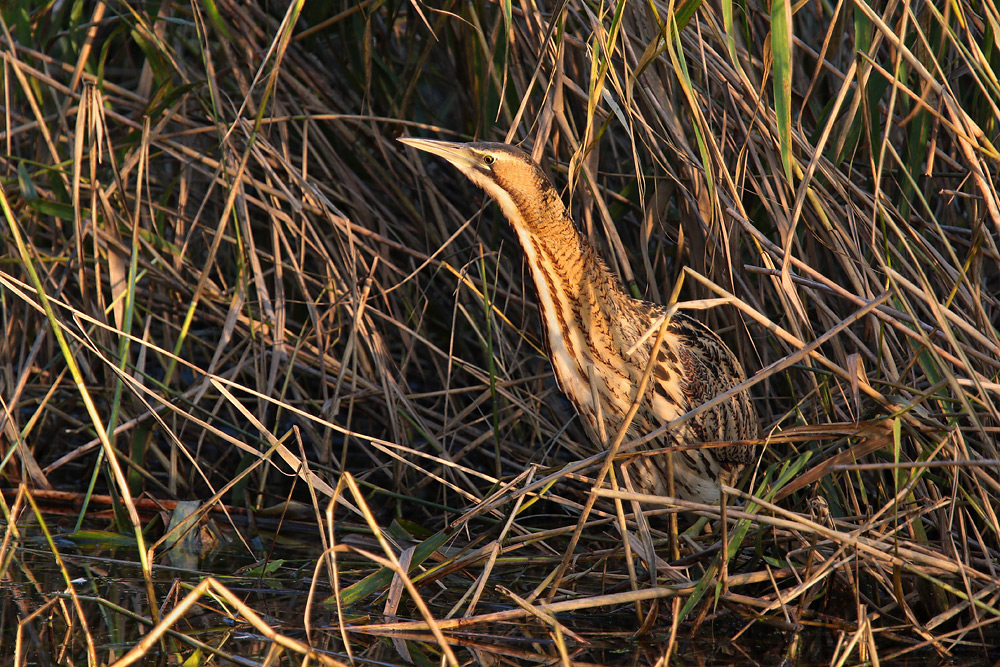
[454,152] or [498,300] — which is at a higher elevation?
[454,152]

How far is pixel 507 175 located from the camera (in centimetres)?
244

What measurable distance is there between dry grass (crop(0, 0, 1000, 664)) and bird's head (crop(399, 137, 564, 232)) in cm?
6

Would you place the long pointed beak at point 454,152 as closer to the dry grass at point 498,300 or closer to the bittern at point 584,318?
the bittern at point 584,318

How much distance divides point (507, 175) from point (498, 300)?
0.76 meters

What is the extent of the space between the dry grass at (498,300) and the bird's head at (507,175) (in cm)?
6

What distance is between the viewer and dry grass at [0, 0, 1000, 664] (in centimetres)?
192

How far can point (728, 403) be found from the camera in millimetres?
2658

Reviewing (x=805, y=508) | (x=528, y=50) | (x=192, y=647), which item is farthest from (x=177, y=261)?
(x=805, y=508)

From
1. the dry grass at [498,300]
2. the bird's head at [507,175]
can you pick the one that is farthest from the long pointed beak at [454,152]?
the dry grass at [498,300]

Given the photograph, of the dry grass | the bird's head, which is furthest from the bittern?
the dry grass

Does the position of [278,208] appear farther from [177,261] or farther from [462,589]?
[462,589]

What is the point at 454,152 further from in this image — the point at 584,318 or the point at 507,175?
the point at 584,318

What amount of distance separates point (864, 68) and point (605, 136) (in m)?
1.20

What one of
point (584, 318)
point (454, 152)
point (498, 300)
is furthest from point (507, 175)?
point (498, 300)
